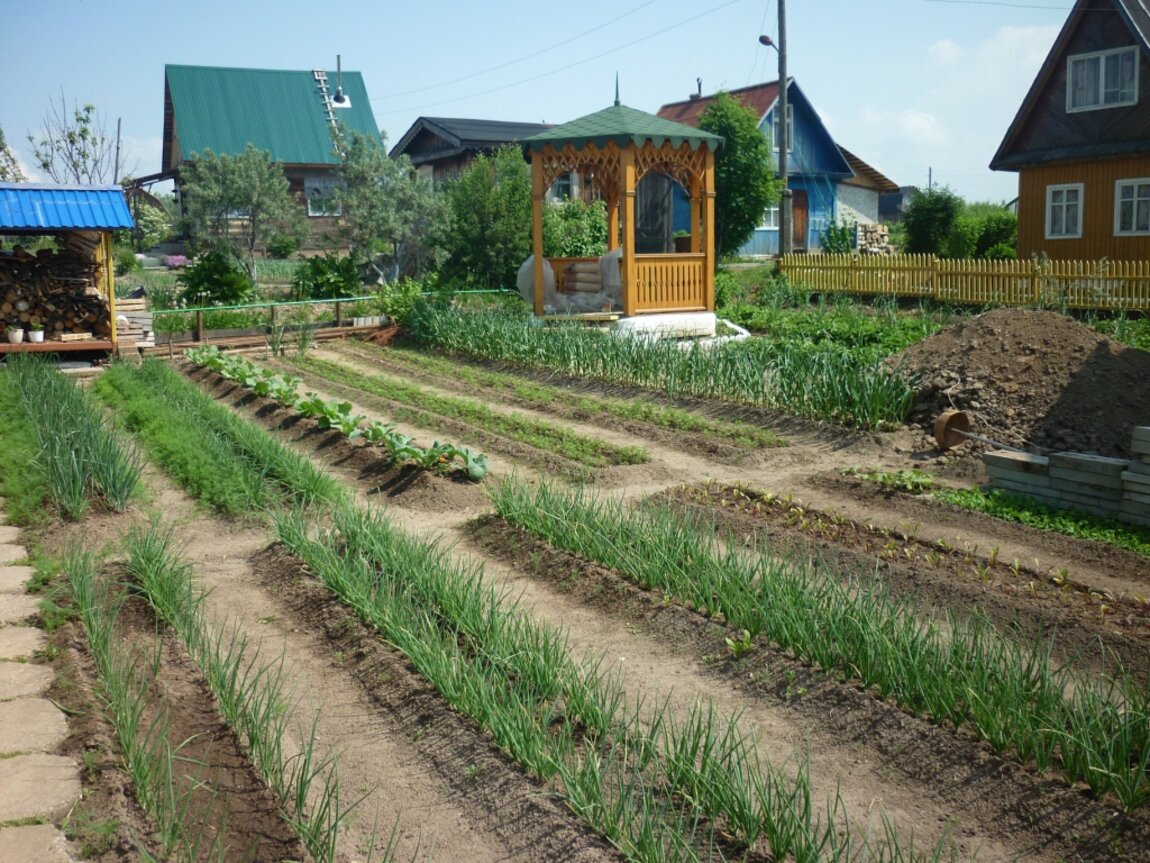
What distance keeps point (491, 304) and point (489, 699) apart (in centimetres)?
1633

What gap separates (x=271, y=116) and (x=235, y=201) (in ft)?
52.8

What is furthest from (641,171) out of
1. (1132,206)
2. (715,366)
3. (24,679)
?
(24,679)

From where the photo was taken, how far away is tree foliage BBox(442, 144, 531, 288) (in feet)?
74.7

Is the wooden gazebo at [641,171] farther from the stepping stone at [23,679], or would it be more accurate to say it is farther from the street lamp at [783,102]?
the stepping stone at [23,679]

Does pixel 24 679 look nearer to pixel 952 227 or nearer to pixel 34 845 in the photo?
pixel 34 845

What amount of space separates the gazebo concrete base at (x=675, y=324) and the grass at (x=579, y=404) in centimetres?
260

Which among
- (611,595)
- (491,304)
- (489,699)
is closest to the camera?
(489,699)

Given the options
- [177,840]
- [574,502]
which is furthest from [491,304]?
[177,840]

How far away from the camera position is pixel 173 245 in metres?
39.3

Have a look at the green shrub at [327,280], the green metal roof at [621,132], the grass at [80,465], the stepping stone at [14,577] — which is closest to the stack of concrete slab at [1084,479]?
the grass at [80,465]

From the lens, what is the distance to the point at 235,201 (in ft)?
83.7

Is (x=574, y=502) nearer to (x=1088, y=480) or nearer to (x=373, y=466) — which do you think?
(x=373, y=466)

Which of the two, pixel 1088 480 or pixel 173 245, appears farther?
pixel 173 245

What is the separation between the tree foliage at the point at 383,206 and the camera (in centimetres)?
2461
